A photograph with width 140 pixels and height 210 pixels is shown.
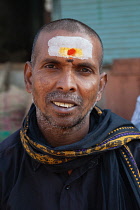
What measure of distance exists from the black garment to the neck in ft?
0.33

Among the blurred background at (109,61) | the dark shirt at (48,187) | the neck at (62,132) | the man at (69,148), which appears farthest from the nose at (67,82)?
the blurred background at (109,61)

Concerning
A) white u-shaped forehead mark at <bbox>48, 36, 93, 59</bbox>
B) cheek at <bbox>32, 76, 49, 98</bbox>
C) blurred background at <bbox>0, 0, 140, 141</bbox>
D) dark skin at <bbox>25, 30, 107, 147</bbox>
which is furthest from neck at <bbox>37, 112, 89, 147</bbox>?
blurred background at <bbox>0, 0, 140, 141</bbox>

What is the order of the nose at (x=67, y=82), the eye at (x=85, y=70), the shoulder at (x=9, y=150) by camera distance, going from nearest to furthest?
the nose at (x=67, y=82) → the eye at (x=85, y=70) → the shoulder at (x=9, y=150)

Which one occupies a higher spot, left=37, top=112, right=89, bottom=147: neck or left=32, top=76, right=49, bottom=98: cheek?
left=32, top=76, right=49, bottom=98: cheek

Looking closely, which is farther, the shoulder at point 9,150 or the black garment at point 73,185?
the shoulder at point 9,150

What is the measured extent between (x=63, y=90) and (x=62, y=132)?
31 cm

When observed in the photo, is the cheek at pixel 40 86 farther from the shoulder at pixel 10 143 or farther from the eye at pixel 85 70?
the shoulder at pixel 10 143

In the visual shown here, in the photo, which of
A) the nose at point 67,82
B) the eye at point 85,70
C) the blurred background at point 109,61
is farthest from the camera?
the blurred background at point 109,61

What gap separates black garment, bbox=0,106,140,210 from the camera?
1771mm

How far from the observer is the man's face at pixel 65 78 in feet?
5.74

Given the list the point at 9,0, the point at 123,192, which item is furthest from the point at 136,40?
the point at 9,0

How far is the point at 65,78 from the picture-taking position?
1757 mm

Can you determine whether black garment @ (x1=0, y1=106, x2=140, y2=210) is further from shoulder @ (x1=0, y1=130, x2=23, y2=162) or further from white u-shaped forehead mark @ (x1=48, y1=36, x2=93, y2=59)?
white u-shaped forehead mark @ (x1=48, y1=36, x2=93, y2=59)

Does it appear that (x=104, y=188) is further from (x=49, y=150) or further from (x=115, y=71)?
(x=115, y=71)
